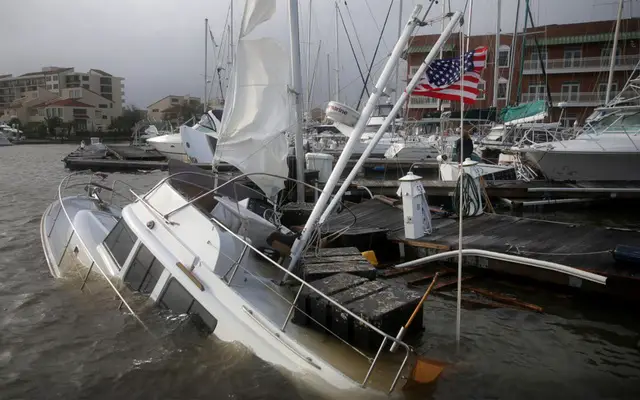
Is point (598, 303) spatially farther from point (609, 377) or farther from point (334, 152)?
point (334, 152)

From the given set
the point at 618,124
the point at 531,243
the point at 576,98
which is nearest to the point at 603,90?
A: the point at 576,98

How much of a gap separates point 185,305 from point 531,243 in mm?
6937

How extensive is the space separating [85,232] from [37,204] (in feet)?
44.2

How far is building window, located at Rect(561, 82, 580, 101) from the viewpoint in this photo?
157 feet

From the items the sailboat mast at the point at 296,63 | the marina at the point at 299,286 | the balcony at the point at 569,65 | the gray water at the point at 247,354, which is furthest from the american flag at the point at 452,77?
the balcony at the point at 569,65

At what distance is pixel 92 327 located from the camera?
719cm

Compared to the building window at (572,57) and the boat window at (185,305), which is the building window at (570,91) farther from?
the boat window at (185,305)

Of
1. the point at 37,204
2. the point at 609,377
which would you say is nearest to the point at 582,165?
the point at 609,377

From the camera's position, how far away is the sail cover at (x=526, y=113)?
25656mm

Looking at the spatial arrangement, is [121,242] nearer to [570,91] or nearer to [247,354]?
[247,354]

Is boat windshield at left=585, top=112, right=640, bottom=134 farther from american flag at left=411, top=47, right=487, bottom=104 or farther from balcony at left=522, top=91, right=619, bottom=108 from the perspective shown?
balcony at left=522, top=91, right=619, bottom=108

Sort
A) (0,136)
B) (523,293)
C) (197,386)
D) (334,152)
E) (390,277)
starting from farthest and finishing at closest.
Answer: (0,136) < (334,152) < (390,277) < (523,293) < (197,386)

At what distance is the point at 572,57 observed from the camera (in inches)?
1943

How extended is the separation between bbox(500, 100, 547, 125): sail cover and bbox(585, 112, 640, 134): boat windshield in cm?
579
